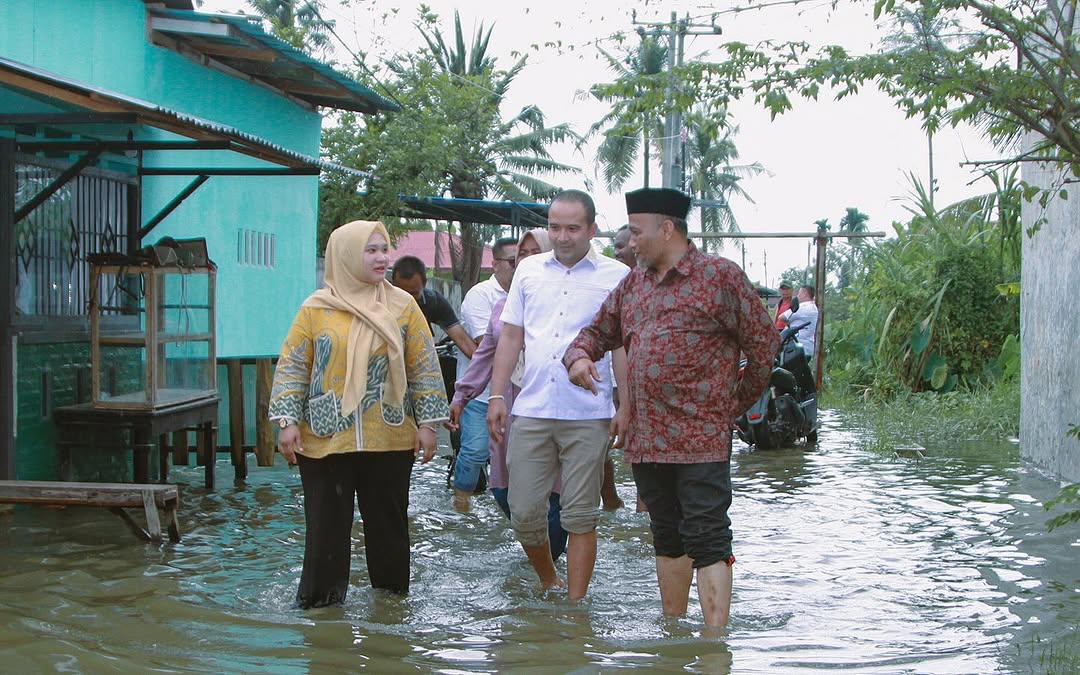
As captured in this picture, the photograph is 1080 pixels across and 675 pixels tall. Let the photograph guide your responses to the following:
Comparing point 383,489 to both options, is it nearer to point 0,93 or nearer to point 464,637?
point 464,637

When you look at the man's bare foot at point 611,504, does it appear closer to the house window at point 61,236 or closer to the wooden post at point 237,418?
the wooden post at point 237,418

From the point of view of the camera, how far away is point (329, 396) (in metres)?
5.70

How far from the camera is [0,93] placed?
355 inches

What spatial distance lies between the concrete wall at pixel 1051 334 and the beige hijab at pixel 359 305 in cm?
631

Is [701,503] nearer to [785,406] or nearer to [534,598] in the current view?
[534,598]

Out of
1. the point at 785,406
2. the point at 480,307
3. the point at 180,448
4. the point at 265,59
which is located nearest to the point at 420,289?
the point at 480,307

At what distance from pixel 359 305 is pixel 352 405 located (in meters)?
0.47

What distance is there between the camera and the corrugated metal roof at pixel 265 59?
1180 cm

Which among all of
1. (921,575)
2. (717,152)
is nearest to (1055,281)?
(921,575)

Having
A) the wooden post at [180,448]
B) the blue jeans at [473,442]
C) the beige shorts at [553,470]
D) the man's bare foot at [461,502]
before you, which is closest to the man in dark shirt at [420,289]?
the blue jeans at [473,442]

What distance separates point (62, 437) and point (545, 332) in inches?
181

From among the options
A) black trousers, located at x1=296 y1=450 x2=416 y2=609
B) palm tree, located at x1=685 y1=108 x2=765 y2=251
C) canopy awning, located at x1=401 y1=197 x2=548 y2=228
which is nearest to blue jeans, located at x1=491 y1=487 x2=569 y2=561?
black trousers, located at x1=296 y1=450 x2=416 y2=609

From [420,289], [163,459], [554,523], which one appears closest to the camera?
[554,523]

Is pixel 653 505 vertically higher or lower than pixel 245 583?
higher
